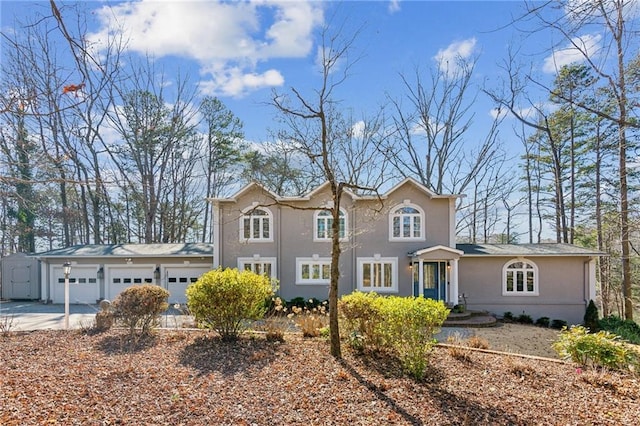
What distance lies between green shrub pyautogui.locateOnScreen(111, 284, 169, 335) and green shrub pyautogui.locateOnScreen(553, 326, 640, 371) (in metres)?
7.98

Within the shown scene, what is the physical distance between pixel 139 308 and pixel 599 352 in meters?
8.54

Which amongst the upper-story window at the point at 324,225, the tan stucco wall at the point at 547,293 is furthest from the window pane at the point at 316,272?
the tan stucco wall at the point at 547,293

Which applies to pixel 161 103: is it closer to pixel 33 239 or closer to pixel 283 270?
pixel 33 239

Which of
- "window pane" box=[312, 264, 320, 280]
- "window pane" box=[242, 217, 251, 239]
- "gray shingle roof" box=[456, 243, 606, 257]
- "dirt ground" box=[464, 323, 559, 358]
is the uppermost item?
"window pane" box=[242, 217, 251, 239]

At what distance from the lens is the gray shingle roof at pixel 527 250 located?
14062 mm

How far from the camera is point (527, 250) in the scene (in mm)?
14531

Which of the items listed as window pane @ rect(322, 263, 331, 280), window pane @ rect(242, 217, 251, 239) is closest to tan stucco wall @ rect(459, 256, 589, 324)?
window pane @ rect(322, 263, 331, 280)

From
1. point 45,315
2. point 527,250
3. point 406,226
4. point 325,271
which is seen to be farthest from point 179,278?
point 527,250

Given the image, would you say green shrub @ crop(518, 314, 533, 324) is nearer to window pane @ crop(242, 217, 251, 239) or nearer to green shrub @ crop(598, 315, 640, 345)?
green shrub @ crop(598, 315, 640, 345)

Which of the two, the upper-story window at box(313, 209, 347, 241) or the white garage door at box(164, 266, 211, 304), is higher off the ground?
the upper-story window at box(313, 209, 347, 241)

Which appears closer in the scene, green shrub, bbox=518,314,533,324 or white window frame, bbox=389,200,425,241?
green shrub, bbox=518,314,533,324

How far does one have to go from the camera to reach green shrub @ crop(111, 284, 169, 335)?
7277mm

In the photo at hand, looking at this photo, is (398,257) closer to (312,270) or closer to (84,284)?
(312,270)

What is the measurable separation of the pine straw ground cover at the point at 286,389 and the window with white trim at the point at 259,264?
822cm
